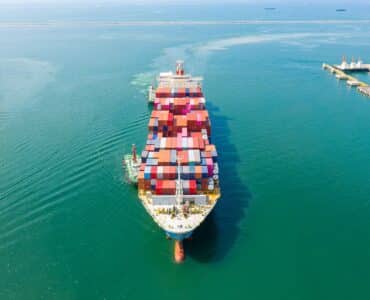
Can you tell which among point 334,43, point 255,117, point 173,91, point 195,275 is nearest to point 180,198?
point 195,275

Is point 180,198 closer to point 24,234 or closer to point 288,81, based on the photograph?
point 24,234

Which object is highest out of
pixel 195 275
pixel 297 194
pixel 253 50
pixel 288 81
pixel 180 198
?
pixel 253 50

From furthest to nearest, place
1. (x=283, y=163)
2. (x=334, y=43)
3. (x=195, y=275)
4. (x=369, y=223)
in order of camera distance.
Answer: (x=334, y=43) → (x=283, y=163) → (x=369, y=223) → (x=195, y=275)

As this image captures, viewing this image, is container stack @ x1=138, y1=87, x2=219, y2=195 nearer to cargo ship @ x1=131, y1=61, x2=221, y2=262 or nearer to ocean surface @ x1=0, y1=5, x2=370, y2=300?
cargo ship @ x1=131, y1=61, x2=221, y2=262

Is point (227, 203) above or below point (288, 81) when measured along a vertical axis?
below

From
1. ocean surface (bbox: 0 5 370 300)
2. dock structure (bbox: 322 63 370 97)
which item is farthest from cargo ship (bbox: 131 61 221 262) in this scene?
dock structure (bbox: 322 63 370 97)

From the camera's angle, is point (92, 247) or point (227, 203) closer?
point (92, 247)

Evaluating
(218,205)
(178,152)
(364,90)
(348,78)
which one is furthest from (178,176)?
(348,78)

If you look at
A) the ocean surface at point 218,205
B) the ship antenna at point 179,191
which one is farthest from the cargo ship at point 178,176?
the ocean surface at point 218,205
